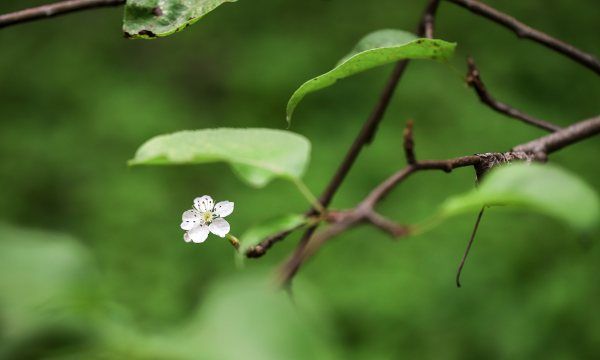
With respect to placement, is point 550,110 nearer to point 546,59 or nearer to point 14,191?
point 546,59

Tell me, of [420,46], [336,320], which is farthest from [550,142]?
[336,320]

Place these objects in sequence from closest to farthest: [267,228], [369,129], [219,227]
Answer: [267,228]
[219,227]
[369,129]

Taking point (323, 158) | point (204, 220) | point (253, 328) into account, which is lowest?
point (323, 158)

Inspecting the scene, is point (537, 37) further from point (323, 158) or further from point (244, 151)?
point (323, 158)

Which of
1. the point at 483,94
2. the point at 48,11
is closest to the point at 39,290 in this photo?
the point at 48,11

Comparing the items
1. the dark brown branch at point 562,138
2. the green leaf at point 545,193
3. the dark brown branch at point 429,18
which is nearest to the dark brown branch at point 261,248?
the green leaf at point 545,193

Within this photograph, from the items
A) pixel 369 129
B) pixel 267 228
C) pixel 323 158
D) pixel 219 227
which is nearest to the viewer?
pixel 267 228

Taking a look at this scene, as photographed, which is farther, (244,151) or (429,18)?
(429,18)

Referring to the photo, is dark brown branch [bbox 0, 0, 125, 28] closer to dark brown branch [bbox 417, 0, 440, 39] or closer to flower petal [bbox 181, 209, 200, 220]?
flower petal [bbox 181, 209, 200, 220]
